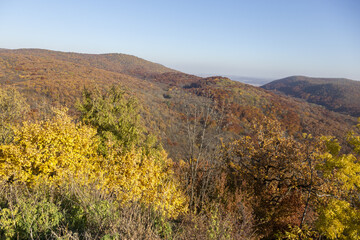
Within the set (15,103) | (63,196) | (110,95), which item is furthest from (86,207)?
(15,103)

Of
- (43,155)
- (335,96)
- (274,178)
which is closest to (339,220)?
(274,178)

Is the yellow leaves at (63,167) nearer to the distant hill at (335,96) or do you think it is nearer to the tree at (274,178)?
the tree at (274,178)

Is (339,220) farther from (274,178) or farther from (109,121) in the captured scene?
(109,121)

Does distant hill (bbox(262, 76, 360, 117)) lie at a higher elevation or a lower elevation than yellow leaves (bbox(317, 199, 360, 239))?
higher

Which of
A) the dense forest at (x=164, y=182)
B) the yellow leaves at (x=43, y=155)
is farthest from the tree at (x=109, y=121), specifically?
the yellow leaves at (x=43, y=155)

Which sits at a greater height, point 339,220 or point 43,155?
point 43,155

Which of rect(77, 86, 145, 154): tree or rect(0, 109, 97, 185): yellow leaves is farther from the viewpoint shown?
rect(77, 86, 145, 154): tree

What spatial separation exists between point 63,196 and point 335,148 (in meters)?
9.65

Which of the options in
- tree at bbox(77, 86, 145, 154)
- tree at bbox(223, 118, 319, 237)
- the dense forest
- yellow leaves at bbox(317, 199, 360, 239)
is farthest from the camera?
tree at bbox(77, 86, 145, 154)

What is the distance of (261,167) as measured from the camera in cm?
1088

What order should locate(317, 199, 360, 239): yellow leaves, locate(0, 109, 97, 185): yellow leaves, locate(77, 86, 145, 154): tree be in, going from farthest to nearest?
locate(77, 86, 145, 154): tree
locate(0, 109, 97, 185): yellow leaves
locate(317, 199, 360, 239): yellow leaves

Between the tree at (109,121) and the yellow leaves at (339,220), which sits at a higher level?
the tree at (109,121)

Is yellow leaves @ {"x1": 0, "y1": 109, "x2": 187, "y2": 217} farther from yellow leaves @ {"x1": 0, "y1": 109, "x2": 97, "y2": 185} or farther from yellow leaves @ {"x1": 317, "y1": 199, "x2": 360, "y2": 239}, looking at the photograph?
yellow leaves @ {"x1": 317, "y1": 199, "x2": 360, "y2": 239}

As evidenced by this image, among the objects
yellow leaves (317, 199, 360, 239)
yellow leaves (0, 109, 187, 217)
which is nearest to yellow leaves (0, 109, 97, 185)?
yellow leaves (0, 109, 187, 217)
